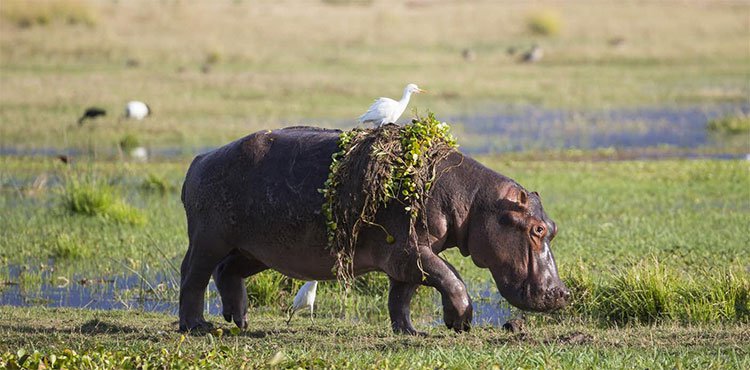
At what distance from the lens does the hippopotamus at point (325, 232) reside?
7645 mm

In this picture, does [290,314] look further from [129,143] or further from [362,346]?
[129,143]

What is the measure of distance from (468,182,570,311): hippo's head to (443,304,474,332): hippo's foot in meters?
0.26

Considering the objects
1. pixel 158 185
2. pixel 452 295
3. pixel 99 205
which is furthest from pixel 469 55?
pixel 452 295

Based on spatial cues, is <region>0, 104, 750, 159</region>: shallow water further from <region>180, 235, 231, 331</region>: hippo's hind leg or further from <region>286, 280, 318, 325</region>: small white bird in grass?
<region>180, 235, 231, 331</region>: hippo's hind leg

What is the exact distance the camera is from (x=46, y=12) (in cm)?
4231

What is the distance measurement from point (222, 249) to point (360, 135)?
131 centimetres

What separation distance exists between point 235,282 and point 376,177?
5.62ft

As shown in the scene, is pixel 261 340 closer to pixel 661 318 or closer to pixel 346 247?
pixel 346 247

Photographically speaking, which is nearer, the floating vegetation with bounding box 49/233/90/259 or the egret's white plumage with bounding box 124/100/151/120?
the floating vegetation with bounding box 49/233/90/259

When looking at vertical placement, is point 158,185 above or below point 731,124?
below

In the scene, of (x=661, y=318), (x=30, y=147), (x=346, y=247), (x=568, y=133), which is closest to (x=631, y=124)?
(x=568, y=133)

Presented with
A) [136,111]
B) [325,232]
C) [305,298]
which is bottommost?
[136,111]

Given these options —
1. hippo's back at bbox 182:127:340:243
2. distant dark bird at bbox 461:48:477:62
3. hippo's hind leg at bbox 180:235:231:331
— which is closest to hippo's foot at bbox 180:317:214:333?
hippo's hind leg at bbox 180:235:231:331

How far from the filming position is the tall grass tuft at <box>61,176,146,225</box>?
13.7m
